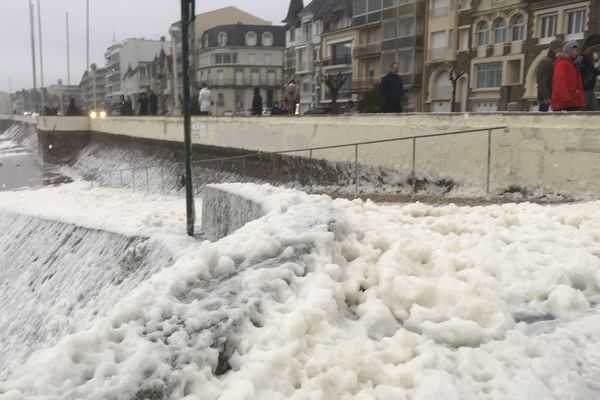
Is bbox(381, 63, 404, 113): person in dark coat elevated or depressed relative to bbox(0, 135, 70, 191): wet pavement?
elevated

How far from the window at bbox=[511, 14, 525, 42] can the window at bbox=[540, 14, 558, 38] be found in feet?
4.82

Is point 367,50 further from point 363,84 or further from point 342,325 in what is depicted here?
point 342,325

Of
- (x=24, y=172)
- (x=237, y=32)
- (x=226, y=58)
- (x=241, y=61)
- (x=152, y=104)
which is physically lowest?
(x=24, y=172)

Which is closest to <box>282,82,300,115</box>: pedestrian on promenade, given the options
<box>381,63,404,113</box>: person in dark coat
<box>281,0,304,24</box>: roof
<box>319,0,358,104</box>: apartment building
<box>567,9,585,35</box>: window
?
<box>381,63,404,113</box>: person in dark coat

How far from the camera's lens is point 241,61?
81.9 metres

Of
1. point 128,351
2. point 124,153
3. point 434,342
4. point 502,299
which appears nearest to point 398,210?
point 502,299

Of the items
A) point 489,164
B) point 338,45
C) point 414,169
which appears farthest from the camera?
point 338,45

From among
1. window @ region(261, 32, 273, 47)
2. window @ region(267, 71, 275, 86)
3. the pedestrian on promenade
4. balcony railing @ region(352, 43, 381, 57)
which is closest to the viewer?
the pedestrian on promenade

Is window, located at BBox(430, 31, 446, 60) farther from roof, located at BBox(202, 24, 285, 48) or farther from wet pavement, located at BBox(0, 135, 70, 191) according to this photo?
roof, located at BBox(202, 24, 285, 48)

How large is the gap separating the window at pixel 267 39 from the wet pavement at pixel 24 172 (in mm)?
45699

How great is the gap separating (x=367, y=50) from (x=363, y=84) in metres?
2.84

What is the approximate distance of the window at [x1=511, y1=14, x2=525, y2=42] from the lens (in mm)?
35500

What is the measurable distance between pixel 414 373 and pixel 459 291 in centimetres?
110

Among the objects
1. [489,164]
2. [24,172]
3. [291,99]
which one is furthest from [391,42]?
[489,164]
